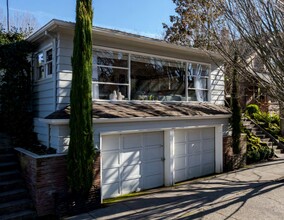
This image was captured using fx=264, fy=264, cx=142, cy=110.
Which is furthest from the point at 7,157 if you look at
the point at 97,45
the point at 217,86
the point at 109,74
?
the point at 217,86

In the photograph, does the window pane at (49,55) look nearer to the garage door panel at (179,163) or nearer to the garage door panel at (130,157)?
the garage door panel at (130,157)

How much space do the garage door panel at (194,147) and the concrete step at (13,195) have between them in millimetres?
5934

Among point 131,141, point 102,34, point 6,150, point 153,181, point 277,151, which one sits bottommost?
point 153,181

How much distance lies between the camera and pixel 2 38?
30.5 feet

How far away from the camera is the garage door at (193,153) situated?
10000 millimetres

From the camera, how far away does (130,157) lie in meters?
8.70

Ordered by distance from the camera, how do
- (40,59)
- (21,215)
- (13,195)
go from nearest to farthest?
1. (21,215)
2. (13,195)
3. (40,59)

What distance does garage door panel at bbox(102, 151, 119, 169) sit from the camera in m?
8.12

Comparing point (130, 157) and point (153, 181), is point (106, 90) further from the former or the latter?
point (153, 181)

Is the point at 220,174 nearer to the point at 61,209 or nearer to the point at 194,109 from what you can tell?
the point at 194,109

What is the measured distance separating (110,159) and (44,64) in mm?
3857

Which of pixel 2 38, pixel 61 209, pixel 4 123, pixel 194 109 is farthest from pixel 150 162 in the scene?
pixel 2 38

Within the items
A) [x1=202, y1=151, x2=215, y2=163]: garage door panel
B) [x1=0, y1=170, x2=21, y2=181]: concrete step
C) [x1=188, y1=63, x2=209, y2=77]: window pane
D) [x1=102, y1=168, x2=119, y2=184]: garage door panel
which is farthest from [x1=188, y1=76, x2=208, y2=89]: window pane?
[x1=0, y1=170, x2=21, y2=181]: concrete step

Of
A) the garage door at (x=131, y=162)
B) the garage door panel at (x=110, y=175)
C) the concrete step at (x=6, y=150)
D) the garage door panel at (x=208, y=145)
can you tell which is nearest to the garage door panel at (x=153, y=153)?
the garage door at (x=131, y=162)
